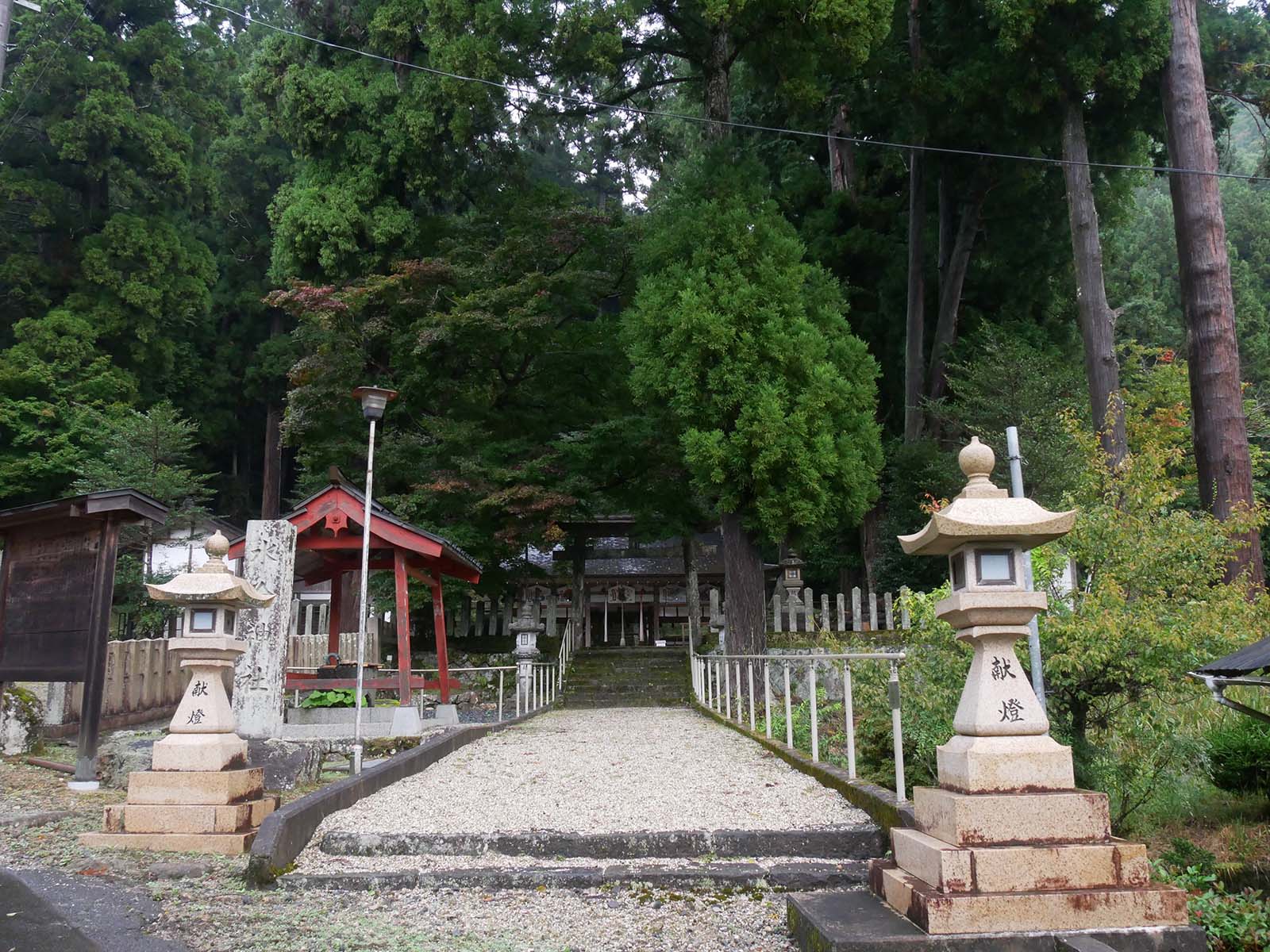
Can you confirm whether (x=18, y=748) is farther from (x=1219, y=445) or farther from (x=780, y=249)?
(x=1219, y=445)

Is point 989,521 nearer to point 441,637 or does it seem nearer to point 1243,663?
point 1243,663

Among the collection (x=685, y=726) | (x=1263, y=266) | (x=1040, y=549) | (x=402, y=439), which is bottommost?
(x=685, y=726)

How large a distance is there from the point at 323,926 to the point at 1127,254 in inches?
1331

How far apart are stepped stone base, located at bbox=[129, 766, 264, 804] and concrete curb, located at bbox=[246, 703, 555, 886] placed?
14.0 inches

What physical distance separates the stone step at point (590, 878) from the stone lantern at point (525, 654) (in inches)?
346

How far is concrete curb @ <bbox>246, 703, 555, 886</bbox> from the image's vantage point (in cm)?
418

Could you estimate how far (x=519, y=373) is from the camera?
56.5 feet

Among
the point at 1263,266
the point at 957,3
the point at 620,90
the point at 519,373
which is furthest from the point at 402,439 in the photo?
the point at 1263,266

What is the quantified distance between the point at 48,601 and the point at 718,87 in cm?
1188

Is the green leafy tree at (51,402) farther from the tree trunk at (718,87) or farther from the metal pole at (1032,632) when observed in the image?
the metal pole at (1032,632)

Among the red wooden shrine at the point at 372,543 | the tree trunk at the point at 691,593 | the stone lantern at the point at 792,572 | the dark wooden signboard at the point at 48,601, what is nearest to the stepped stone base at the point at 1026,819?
the dark wooden signboard at the point at 48,601

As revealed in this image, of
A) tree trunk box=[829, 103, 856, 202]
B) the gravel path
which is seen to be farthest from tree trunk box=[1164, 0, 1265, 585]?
tree trunk box=[829, 103, 856, 202]

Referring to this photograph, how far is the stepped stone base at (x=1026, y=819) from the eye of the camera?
3.19 metres

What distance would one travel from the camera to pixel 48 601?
6949 mm
